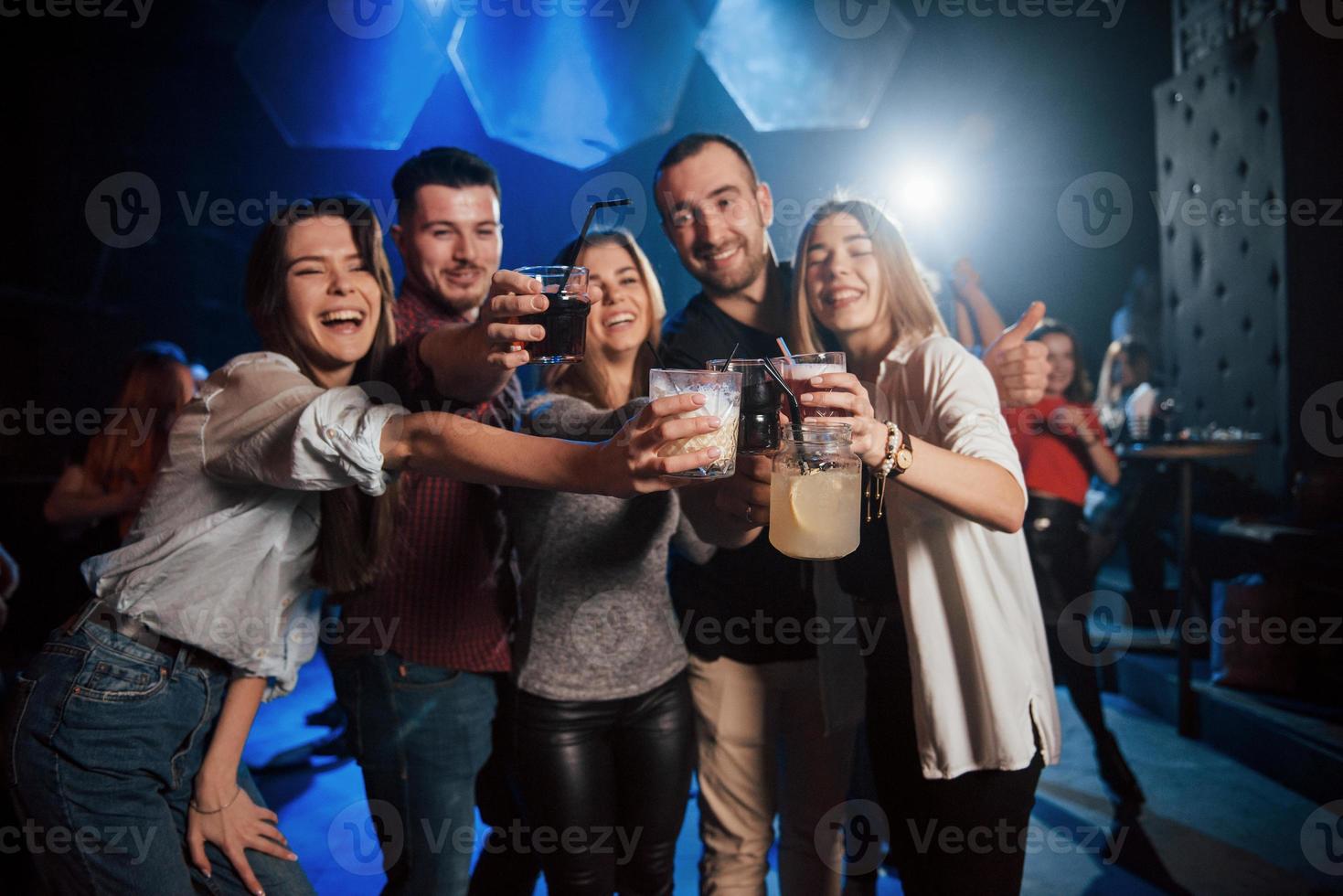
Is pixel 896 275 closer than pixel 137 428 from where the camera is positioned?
Yes

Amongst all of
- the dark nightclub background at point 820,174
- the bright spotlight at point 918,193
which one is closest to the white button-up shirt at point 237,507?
the dark nightclub background at point 820,174

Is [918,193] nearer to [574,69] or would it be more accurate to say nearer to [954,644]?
[574,69]

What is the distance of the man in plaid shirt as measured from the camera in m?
1.63

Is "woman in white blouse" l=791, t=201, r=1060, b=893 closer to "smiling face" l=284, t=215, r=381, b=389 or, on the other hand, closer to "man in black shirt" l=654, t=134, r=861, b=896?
"man in black shirt" l=654, t=134, r=861, b=896

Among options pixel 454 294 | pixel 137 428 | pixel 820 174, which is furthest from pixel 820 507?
pixel 820 174

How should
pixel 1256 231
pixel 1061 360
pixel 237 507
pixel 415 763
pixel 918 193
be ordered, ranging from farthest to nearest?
pixel 918 193 < pixel 1256 231 < pixel 1061 360 < pixel 415 763 < pixel 237 507

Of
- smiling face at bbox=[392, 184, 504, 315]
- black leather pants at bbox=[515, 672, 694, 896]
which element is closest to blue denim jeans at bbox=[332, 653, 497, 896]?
black leather pants at bbox=[515, 672, 694, 896]

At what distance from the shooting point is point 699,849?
112 inches

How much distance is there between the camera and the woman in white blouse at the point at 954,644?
56.2 inches

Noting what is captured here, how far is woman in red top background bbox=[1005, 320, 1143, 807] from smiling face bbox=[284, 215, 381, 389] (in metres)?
2.32

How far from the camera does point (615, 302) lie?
193 cm

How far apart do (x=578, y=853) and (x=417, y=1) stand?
308 centimetres

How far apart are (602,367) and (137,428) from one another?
2170 millimetres

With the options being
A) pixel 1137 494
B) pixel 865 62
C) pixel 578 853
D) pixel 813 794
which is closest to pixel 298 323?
pixel 578 853
